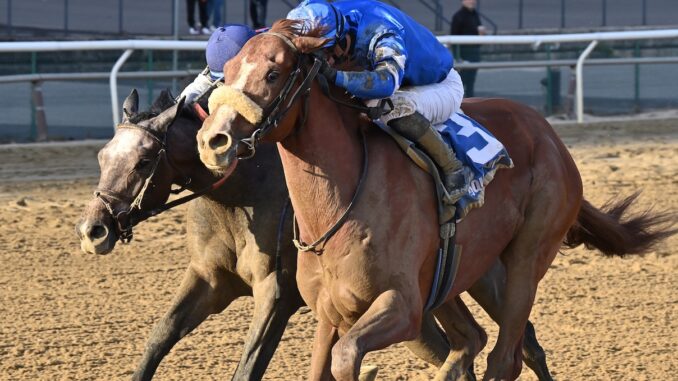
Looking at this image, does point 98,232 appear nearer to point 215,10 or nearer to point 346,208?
point 346,208

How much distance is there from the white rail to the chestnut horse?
5.97m

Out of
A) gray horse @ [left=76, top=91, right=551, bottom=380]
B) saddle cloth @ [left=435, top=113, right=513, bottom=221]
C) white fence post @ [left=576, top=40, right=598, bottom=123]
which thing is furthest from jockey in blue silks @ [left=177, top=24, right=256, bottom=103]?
white fence post @ [left=576, top=40, right=598, bottom=123]

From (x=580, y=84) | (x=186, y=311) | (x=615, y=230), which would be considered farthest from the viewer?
(x=580, y=84)

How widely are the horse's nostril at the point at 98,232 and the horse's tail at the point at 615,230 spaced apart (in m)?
2.08

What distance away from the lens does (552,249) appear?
4.73 m

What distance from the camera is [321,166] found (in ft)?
12.4

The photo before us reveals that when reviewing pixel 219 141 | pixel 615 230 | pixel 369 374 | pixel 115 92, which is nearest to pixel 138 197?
pixel 219 141

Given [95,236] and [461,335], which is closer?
[95,236]

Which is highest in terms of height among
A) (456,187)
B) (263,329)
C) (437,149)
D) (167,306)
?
(437,149)

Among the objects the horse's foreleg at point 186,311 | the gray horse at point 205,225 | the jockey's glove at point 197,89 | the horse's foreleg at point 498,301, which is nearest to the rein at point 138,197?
the gray horse at point 205,225

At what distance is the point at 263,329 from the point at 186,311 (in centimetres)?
35

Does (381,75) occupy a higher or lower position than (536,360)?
higher

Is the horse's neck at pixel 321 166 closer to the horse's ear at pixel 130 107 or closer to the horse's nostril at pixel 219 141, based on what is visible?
the horse's nostril at pixel 219 141

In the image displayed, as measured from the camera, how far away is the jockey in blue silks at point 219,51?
439 centimetres
